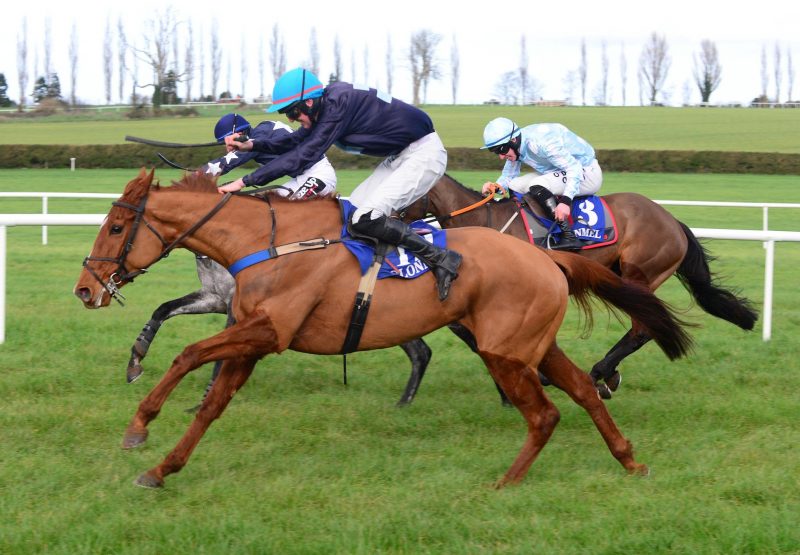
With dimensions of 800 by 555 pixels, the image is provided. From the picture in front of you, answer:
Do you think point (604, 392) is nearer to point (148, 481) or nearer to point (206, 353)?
A: point (206, 353)

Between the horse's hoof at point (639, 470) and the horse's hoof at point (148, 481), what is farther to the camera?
the horse's hoof at point (639, 470)

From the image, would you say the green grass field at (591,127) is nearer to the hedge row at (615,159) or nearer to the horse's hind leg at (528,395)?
the hedge row at (615,159)

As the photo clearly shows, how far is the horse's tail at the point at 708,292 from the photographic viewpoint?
250 inches

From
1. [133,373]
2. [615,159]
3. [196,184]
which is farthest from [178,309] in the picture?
[615,159]

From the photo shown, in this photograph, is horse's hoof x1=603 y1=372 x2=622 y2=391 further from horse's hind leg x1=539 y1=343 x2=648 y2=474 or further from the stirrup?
the stirrup

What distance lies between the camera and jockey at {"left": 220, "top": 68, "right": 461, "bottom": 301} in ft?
13.8

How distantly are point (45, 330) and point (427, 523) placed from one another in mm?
4306

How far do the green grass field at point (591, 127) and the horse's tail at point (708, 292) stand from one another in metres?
29.2

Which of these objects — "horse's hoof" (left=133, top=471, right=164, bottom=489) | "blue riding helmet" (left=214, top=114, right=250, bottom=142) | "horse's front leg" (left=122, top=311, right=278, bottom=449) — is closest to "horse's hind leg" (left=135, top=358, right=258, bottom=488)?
"horse's hoof" (left=133, top=471, right=164, bottom=489)

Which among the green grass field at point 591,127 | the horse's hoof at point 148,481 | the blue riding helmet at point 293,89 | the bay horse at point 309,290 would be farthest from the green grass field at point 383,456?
the green grass field at point 591,127

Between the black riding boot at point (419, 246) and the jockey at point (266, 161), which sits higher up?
the jockey at point (266, 161)

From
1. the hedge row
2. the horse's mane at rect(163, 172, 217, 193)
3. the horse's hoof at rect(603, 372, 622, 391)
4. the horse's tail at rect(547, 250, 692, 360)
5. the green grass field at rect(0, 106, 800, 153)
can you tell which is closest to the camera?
the horse's mane at rect(163, 172, 217, 193)

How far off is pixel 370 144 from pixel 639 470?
1.94 meters

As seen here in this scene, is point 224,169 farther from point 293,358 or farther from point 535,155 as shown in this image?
point 535,155
